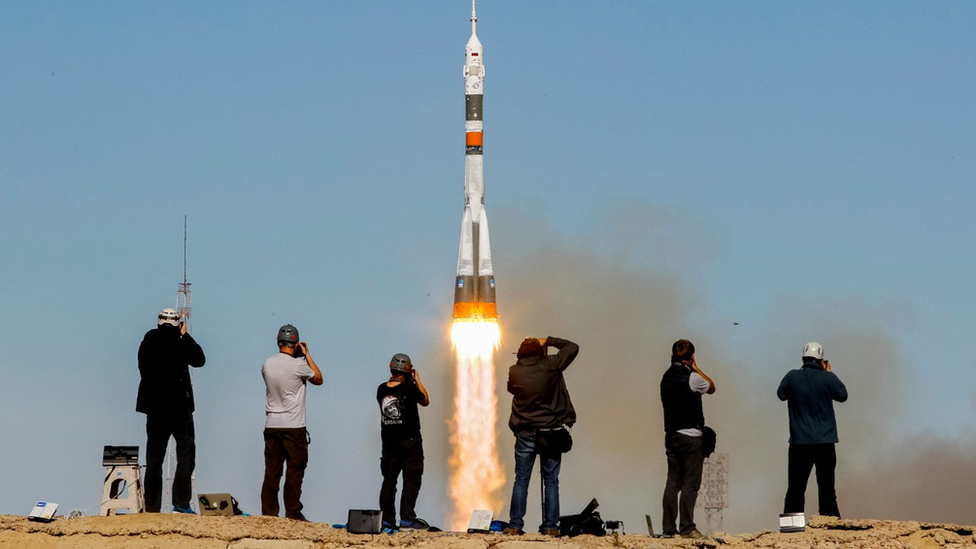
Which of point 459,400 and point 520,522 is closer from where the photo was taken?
point 520,522

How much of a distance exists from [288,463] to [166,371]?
79.2 inches

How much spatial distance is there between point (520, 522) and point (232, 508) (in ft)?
12.6

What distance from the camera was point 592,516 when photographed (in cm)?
2228

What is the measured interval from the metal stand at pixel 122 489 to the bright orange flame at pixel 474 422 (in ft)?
70.9

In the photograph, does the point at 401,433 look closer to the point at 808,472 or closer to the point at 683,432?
the point at 683,432

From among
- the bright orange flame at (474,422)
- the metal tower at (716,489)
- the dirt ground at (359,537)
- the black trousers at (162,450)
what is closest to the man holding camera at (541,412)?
the dirt ground at (359,537)

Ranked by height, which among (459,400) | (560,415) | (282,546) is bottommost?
(282,546)

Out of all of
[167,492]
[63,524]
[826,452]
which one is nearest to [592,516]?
[826,452]

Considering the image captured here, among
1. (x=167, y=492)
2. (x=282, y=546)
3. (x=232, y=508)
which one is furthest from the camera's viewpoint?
(x=167, y=492)

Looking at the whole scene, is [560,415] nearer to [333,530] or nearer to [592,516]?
[592,516]

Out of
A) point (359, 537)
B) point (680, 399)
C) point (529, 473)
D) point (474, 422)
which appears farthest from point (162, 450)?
point (474, 422)

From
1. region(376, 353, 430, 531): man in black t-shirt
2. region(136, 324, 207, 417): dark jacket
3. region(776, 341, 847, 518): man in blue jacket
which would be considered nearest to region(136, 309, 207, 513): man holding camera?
region(136, 324, 207, 417): dark jacket

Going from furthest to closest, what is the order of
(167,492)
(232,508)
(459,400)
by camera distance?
(167,492) < (459,400) < (232,508)

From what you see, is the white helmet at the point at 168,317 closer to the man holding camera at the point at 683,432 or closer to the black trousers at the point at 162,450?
the black trousers at the point at 162,450
